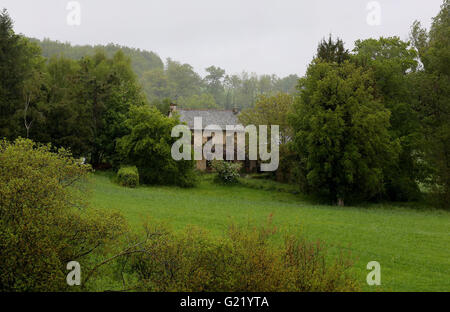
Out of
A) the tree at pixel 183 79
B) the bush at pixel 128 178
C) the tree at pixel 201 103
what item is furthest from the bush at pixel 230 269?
the tree at pixel 183 79

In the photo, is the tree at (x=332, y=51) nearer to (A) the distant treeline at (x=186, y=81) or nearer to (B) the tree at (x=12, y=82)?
(B) the tree at (x=12, y=82)

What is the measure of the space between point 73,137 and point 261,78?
101517mm

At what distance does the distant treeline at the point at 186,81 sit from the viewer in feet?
359

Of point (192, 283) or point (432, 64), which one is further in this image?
point (432, 64)

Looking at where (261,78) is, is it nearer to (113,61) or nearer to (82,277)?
(113,61)

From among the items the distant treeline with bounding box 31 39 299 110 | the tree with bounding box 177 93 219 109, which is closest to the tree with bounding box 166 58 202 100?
the distant treeline with bounding box 31 39 299 110

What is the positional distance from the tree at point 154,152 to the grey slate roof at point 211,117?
655 inches

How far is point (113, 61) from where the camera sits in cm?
5900

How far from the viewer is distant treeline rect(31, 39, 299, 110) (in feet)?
359

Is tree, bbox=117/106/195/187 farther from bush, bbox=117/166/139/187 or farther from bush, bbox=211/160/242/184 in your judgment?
bush, bbox=117/166/139/187

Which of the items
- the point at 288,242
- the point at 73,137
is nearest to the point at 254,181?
the point at 73,137

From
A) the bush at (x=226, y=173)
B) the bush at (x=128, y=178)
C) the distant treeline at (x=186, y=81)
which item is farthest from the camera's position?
the distant treeline at (x=186, y=81)

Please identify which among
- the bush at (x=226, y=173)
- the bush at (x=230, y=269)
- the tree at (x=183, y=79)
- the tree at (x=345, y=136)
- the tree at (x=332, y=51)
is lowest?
the bush at (x=226, y=173)

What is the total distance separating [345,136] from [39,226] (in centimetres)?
2307
